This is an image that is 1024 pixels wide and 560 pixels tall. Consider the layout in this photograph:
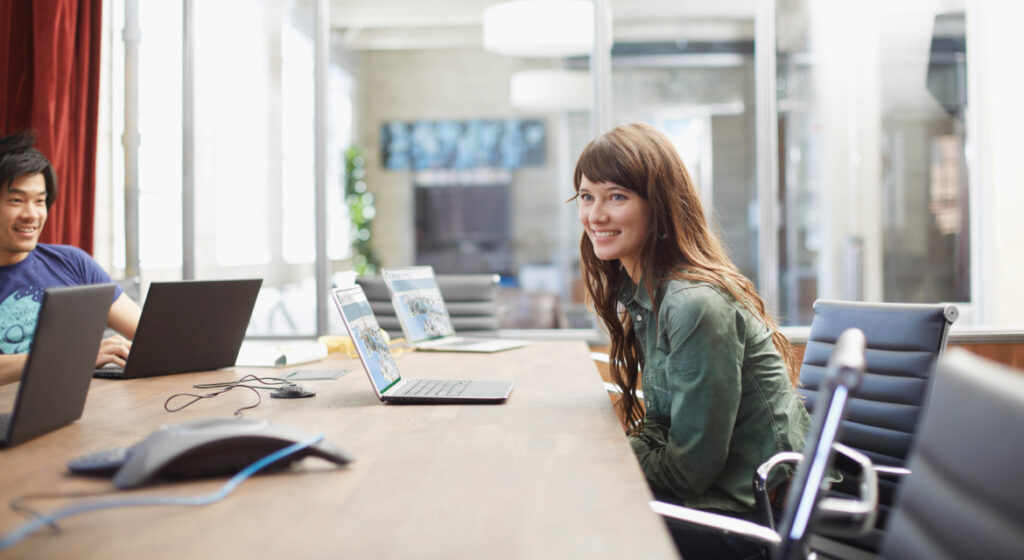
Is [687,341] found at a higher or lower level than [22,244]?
lower

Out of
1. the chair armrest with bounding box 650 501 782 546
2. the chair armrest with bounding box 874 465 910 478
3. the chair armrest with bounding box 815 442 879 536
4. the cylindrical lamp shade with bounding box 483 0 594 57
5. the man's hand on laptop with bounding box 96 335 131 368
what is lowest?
the chair armrest with bounding box 874 465 910 478

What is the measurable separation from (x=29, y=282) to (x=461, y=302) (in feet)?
5.03

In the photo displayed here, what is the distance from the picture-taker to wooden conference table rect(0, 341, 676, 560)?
83cm

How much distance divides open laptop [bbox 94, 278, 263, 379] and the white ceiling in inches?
109

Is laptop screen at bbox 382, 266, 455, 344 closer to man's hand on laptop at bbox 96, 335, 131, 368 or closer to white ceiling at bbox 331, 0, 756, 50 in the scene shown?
man's hand on laptop at bbox 96, 335, 131, 368

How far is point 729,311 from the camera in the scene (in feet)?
4.83

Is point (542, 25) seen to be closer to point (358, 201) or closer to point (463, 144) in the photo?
point (463, 144)

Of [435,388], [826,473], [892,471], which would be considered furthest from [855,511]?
[435,388]

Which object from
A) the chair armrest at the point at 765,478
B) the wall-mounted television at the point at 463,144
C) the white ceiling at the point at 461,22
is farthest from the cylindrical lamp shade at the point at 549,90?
the chair armrest at the point at 765,478

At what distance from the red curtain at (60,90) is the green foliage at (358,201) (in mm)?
2646

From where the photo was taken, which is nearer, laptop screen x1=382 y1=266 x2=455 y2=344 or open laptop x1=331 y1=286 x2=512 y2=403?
open laptop x1=331 y1=286 x2=512 y2=403

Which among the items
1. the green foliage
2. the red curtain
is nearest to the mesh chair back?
the red curtain

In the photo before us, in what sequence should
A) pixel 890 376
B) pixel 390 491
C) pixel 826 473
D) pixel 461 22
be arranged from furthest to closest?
pixel 461 22 → pixel 890 376 → pixel 390 491 → pixel 826 473

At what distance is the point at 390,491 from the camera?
102cm
